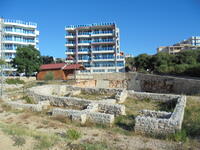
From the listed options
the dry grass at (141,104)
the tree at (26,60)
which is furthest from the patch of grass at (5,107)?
the tree at (26,60)

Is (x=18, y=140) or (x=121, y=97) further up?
(x=121, y=97)

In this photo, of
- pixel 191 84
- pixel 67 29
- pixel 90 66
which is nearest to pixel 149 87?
pixel 191 84

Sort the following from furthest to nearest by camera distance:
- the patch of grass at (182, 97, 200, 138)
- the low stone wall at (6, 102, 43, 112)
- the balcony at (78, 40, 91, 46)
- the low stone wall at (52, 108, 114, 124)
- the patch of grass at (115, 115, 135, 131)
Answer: the balcony at (78, 40, 91, 46), the low stone wall at (6, 102, 43, 112), the low stone wall at (52, 108, 114, 124), the patch of grass at (115, 115, 135, 131), the patch of grass at (182, 97, 200, 138)

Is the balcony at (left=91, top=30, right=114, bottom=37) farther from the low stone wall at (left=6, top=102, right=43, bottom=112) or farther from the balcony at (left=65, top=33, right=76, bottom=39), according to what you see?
the low stone wall at (left=6, top=102, right=43, bottom=112)

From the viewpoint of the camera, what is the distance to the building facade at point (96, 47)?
202 feet

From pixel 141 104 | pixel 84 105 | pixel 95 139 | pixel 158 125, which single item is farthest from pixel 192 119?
pixel 84 105

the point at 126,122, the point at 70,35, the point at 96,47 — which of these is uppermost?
the point at 70,35

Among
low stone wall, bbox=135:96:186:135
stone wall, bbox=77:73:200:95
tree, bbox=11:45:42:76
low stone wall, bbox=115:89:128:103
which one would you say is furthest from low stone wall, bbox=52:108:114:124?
tree, bbox=11:45:42:76

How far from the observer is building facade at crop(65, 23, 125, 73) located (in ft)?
202

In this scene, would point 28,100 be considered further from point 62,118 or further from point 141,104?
point 141,104

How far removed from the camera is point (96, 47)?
63.5 meters

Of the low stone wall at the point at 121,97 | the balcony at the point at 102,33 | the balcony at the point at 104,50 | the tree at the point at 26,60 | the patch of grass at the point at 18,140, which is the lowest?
the patch of grass at the point at 18,140

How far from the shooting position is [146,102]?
16531 mm

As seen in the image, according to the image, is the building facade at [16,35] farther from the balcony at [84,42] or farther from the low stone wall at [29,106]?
the low stone wall at [29,106]
